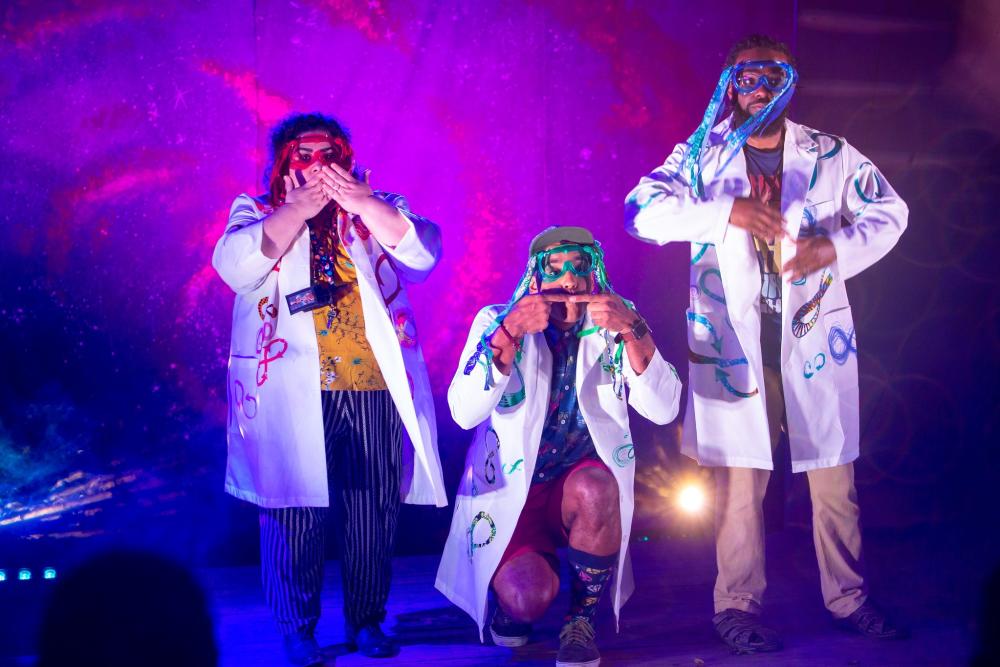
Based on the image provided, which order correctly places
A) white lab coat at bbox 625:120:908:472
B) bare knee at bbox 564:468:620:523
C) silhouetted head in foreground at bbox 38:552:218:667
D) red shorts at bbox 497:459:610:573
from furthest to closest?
white lab coat at bbox 625:120:908:472 → red shorts at bbox 497:459:610:573 → bare knee at bbox 564:468:620:523 → silhouetted head in foreground at bbox 38:552:218:667

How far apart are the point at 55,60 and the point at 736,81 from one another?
300 cm

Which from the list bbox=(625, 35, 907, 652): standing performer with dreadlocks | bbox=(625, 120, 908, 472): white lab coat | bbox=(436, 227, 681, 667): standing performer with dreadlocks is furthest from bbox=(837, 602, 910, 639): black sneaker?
bbox=(436, 227, 681, 667): standing performer with dreadlocks

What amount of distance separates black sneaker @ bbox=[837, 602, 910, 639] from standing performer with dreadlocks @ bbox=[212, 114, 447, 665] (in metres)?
1.61

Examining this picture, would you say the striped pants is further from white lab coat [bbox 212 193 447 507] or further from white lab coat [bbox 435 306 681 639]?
white lab coat [bbox 435 306 681 639]

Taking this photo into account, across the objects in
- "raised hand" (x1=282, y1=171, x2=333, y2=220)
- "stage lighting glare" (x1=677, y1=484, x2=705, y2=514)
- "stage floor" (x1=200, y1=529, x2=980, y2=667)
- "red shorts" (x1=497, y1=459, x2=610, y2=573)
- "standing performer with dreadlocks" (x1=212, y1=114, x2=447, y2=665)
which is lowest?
"stage floor" (x1=200, y1=529, x2=980, y2=667)

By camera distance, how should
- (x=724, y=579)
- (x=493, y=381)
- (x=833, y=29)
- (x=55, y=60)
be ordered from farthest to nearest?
(x=833, y=29) < (x=55, y=60) < (x=724, y=579) < (x=493, y=381)

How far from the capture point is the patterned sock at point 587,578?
3.17 metres

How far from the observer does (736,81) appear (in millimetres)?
3492

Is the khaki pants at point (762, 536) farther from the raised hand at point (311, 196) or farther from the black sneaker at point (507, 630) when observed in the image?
the raised hand at point (311, 196)

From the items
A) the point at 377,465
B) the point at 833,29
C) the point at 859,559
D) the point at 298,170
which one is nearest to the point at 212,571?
the point at 377,465

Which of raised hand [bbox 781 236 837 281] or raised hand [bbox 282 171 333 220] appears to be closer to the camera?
raised hand [bbox 282 171 333 220]

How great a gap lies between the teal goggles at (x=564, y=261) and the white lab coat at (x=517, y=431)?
0.72 ft

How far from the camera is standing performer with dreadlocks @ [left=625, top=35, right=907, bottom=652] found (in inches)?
133

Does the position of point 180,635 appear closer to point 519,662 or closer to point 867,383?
point 519,662
